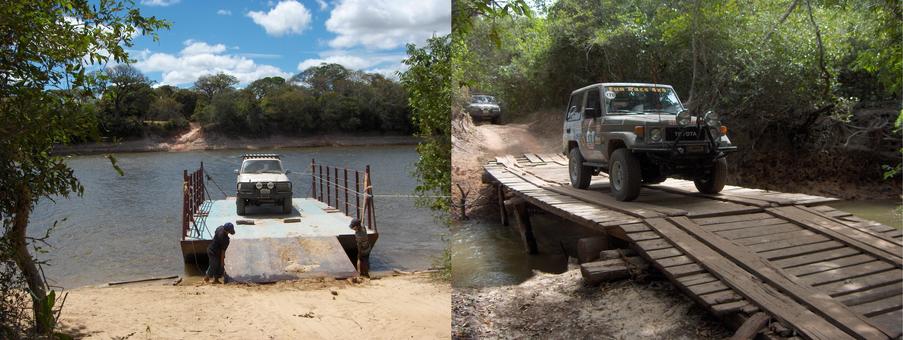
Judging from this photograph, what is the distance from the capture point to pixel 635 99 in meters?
2.19

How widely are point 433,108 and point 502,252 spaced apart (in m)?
1.56

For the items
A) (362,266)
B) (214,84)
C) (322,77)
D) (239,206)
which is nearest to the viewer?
(214,84)

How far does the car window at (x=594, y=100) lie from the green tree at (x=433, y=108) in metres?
1.26

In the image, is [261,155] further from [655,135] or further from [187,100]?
[655,135]

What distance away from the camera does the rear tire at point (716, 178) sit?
197cm

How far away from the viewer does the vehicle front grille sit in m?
1.93

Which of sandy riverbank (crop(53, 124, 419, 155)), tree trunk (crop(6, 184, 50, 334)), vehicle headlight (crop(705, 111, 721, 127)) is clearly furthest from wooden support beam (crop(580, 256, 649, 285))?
tree trunk (crop(6, 184, 50, 334))

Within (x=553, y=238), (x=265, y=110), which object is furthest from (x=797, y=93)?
(x=265, y=110)

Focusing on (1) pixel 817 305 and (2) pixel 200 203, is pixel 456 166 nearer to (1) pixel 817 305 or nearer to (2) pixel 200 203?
(1) pixel 817 305

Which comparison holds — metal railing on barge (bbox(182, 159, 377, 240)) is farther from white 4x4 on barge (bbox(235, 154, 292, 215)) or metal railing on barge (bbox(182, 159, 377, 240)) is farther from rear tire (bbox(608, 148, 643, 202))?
rear tire (bbox(608, 148, 643, 202))

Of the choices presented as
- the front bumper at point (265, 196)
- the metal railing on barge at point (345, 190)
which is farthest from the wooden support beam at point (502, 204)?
the front bumper at point (265, 196)

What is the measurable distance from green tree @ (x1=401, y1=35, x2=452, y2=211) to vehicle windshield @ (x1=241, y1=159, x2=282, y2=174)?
1.70m

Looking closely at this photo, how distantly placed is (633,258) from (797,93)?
70 cm

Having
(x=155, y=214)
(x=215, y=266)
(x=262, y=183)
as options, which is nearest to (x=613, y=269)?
(x=215, y=266)
